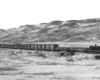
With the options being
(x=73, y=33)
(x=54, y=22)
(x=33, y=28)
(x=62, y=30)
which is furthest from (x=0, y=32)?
(x=73, y=33)

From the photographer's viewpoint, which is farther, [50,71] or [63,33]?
[63,33]

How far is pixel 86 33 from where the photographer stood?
112000mm

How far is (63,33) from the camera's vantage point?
398ft

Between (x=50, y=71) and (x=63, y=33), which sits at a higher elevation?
(x=63, y=33)

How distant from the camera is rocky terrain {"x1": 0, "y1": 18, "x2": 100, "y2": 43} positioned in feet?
344

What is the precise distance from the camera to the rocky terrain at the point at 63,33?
344 ft

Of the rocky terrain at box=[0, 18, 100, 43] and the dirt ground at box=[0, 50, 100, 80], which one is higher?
the rocky terrain at box=[0, 18, 100, 43]

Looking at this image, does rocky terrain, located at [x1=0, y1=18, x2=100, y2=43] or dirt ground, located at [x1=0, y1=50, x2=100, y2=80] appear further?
rocky terrain, located at [x1=0, y1=18, x2=100, y2=43]

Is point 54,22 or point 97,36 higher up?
point 54,22

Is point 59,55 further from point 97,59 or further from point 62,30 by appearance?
point 62,30

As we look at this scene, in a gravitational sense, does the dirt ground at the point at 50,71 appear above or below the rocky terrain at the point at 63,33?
below

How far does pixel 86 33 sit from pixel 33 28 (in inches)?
1981

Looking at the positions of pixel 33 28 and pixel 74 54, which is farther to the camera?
pixel 33 28

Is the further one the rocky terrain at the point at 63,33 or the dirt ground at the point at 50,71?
the rocky terrain at the point at 63,33
